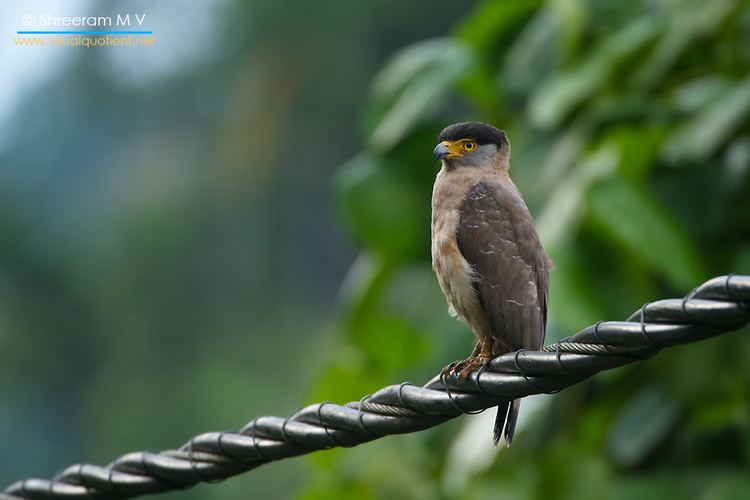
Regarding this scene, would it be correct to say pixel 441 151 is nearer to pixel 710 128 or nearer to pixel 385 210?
pixel 710 128

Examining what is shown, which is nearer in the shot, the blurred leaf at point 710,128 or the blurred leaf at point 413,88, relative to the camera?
the blurred leaf at point 710,128

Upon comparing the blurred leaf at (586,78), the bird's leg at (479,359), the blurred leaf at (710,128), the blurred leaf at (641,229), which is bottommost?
the bird's leg at (479,359)

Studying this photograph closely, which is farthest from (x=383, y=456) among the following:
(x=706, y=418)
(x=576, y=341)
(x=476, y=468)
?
(x=576, y=341)

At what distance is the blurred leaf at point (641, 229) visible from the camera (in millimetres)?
6008

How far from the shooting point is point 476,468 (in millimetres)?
6273

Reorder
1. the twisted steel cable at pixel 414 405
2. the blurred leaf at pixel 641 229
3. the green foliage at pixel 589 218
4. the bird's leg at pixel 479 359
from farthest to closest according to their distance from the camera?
the green foliage at pixel 589 218, the blurred leaf at pixel 641 229, the bird's leg at pixel 479 359, the twisted steel cable at pixel 414 405

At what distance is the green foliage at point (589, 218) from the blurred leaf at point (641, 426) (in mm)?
11

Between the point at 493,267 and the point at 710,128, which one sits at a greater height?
the point at 710,128

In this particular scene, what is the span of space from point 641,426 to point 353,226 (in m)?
2.00

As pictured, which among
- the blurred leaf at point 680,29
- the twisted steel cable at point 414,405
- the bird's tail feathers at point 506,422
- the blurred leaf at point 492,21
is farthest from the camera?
the blurred leaf at point 492,21

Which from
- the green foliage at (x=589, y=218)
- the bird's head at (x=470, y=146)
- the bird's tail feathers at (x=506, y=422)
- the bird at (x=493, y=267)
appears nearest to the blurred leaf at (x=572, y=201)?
the green foliage at (x=589, y=218)

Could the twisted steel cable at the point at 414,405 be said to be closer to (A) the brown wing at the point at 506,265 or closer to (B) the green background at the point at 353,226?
(A) the brown wing at the point at 506,265

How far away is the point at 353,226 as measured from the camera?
286 inches

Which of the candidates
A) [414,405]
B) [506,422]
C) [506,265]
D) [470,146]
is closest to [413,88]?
[470,146]
